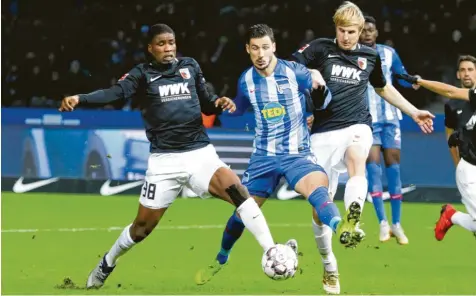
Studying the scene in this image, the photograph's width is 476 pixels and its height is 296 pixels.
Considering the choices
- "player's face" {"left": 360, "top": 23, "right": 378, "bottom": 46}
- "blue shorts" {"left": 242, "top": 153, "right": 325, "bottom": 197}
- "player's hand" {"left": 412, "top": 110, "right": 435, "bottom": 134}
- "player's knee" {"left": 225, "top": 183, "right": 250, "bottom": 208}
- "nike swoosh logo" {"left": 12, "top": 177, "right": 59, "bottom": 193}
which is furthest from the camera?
"nike swoosh logo" {"left": 12, "top": 177, "right": 59, "bottom": 193}

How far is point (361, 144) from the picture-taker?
9867 millimetres

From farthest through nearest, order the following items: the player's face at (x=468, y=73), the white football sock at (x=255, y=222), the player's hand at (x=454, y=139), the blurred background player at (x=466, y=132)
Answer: the player's face at (x=468, y=73), the player's hand at (x=454, y=139), the blurred background player at (x=466, y=132), the white football sock at (x=255, y=222)

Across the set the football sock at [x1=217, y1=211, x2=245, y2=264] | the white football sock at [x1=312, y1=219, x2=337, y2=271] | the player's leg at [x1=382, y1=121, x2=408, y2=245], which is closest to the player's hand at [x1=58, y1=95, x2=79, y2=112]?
the football sock at [x1=217, y1=211, x2=245, y2=264]

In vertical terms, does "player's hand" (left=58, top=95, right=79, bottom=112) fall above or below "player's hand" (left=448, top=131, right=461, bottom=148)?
above

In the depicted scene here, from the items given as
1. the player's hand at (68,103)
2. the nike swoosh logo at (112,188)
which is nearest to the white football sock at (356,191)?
the player's hand at (68,103)

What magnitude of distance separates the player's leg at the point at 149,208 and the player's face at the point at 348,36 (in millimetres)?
1878

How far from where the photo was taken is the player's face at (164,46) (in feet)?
29.2

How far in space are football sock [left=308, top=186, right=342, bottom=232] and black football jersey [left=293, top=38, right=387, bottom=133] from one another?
5.18ft

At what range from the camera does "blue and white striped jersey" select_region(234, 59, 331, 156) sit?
28.7ft

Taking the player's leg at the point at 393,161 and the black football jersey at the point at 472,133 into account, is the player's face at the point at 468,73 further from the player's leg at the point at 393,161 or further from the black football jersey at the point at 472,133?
the player's leg at the point at 393,161

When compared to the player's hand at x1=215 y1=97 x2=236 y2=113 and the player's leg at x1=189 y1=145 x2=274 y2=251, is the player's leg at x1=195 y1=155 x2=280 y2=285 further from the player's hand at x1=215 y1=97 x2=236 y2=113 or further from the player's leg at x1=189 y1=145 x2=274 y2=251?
the player's hand at x1=215 y1=97 x2=236 y2=113

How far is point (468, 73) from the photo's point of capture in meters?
10.8

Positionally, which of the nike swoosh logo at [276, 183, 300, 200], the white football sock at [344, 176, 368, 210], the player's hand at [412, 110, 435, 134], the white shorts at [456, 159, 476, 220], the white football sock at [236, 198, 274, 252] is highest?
the player's hand at [412, 110, 435, 134]

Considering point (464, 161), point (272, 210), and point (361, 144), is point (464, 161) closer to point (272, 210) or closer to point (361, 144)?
point (361, 144)
